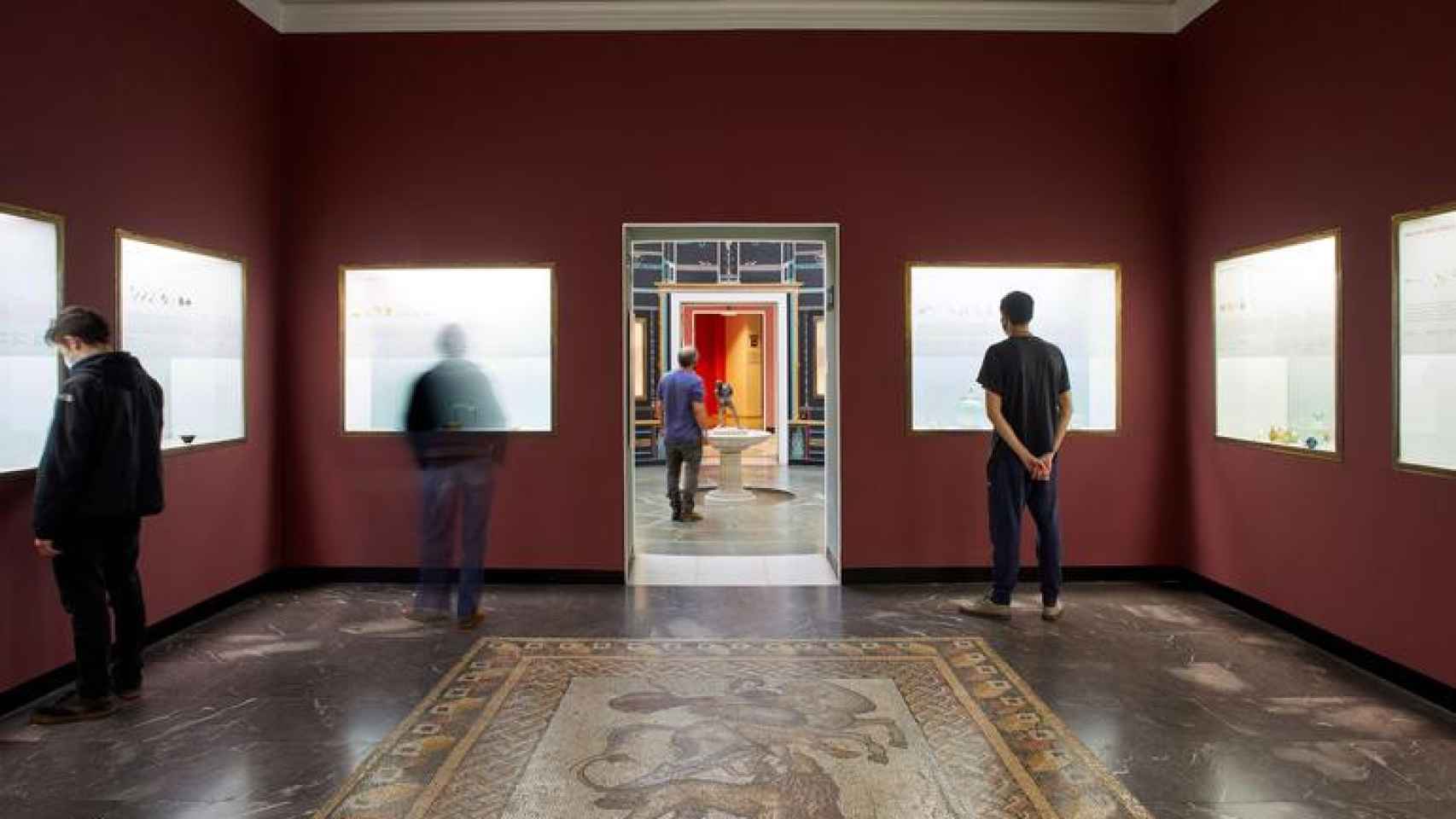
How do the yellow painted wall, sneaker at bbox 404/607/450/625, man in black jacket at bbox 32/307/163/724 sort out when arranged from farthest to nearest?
the yellow painted wall, sneaker at bbox 404/607/450/625, man in black jacket at bbox 32/307/163/724

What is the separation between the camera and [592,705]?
11.7 feet

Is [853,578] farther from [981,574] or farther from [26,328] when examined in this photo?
[26,328]

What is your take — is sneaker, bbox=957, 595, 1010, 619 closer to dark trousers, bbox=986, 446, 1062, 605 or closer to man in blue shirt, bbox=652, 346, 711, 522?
dark trousers, bbox=986, 446, 1062, 605

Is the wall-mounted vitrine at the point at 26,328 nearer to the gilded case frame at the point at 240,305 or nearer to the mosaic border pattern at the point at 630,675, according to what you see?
the gilded case frame at the point at 240,305

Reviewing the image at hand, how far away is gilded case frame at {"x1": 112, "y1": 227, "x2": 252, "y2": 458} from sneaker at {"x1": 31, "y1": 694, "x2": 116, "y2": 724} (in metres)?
1.35

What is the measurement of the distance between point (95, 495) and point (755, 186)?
3.93 m

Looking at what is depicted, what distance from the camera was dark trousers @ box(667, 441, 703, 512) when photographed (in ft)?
26.4

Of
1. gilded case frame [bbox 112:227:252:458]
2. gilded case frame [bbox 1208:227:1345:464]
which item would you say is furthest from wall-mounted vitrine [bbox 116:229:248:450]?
gilded case frame [bbox 1208:227:1345:464]

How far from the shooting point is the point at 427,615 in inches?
195

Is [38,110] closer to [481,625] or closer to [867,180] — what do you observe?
[481,625]

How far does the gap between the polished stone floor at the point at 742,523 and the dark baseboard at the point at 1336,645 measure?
2.65 meters

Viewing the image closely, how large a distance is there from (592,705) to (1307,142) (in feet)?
14.6

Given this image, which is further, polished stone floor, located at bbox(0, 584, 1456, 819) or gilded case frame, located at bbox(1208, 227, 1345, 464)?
gilded case frame, located at bbox(1208, 227, 1345, 464)

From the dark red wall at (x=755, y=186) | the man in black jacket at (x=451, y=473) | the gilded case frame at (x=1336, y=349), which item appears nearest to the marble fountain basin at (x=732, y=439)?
the dark red wall at (x=755, y=186)
